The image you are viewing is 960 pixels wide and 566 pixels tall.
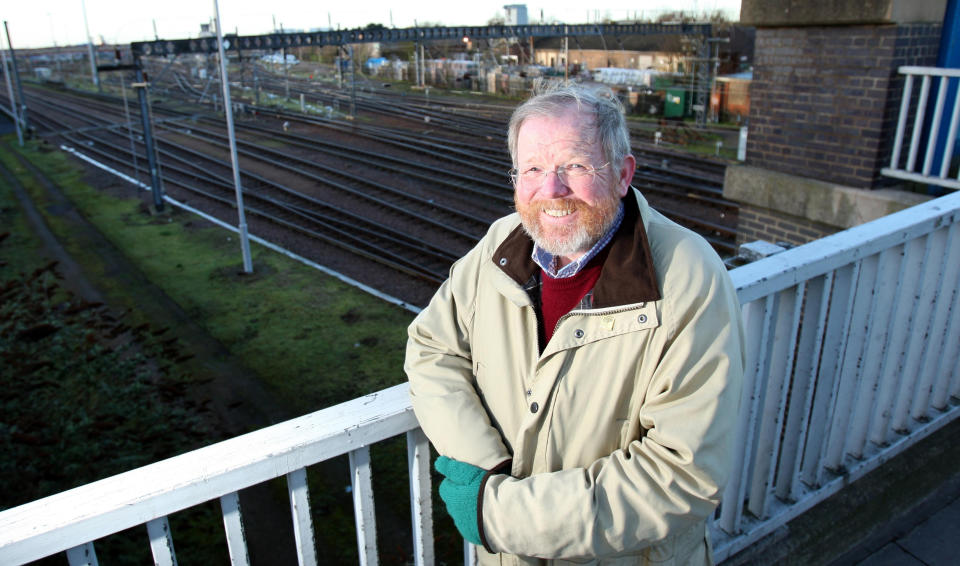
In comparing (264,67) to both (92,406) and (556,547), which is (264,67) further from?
(556,547)

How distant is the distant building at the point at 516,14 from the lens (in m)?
33.8

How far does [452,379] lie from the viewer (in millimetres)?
1593

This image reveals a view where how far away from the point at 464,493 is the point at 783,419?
4.23ft

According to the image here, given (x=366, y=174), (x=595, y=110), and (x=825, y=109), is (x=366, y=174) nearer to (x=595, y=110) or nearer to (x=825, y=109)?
(x=825, y=109)

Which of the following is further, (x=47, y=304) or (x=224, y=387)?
(x=47, y=304)

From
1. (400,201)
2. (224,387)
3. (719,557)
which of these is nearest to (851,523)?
(719,557)

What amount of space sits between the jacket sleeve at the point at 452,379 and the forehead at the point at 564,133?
0.30 m

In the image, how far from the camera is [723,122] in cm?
2622

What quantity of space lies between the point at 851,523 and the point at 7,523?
2504mm

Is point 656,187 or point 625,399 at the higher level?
point 625,399

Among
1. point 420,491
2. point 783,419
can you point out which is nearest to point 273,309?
point 783,419

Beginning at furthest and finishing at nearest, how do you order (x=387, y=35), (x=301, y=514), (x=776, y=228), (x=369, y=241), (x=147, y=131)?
(x=387, y=35) < (x=147, y=131) < (x=369, y=241) < (x=776, y=228) < (x=301, y=514)

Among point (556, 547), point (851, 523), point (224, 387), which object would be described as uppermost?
point (556, 547)

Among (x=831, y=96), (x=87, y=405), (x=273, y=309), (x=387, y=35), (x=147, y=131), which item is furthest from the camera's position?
(x=387, y=35)
